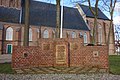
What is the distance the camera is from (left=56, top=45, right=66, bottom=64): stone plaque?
51.8 ft

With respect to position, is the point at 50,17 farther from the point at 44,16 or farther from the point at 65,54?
the point at 65,54

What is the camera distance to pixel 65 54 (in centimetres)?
1588

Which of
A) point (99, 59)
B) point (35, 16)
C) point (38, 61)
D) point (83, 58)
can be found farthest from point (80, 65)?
point (35, 16)

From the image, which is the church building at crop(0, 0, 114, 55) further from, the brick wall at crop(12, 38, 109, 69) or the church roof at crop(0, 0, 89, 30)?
the brick wall at crop(12, 38, 109, 69)

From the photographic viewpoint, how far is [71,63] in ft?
53.7

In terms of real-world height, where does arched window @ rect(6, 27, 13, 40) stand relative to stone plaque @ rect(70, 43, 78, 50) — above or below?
above

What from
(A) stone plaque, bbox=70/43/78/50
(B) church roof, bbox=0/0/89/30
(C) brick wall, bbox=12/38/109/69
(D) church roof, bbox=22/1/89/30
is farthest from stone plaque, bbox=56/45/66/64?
(D) church roof, bbox=22/1/89/30

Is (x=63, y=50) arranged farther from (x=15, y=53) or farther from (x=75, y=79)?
(x=75, y=79)

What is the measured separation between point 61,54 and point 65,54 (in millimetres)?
331

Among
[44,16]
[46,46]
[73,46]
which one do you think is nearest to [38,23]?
[44,16]

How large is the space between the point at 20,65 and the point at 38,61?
1629 millimetres

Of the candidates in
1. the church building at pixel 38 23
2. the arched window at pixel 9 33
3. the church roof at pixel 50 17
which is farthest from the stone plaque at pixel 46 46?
the church roof at pixel 50 17

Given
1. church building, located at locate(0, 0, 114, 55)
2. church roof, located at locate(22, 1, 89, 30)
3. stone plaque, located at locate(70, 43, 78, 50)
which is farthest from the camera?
church roof, located at locate(22, 1, 89, 30)

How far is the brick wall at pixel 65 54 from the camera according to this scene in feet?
50.4
